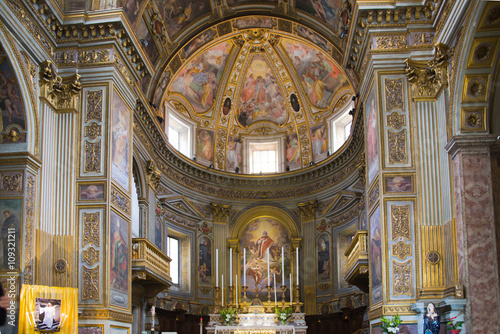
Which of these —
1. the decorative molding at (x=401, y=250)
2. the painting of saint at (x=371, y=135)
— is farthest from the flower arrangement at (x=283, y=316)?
the decorative molding at (x=401, y=250)

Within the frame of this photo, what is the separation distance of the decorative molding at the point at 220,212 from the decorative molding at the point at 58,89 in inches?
553

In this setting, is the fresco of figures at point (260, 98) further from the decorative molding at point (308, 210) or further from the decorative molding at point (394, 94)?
the decorative molding at point (394, 94)

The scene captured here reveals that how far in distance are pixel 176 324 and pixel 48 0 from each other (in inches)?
646

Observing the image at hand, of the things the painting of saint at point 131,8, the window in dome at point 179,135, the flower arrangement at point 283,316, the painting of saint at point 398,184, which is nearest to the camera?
the painting of saint at point 398,184

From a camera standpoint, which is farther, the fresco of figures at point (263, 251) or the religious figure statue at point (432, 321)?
the fresco of figures at point (263, 251)

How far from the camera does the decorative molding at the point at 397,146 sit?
18.9 metres

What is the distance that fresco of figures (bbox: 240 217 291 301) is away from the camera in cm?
3316

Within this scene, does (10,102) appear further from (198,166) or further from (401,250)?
(198,166)

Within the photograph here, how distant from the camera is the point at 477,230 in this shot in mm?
16141

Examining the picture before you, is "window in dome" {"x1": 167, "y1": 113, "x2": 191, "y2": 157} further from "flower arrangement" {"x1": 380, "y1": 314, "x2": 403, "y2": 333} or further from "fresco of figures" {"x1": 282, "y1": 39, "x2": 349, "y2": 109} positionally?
"flower arrangement" {"x1": 380, "y1": 314, "x2": 403, "y2": 333}

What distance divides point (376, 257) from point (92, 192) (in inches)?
349

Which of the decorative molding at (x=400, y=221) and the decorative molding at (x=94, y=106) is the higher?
the decorative molding at (x=94, y=106)

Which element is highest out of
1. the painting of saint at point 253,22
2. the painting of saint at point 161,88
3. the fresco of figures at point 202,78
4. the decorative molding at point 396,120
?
the painting of saint at point 253,22

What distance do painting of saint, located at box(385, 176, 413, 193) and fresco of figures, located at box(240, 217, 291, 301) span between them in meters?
15.1
